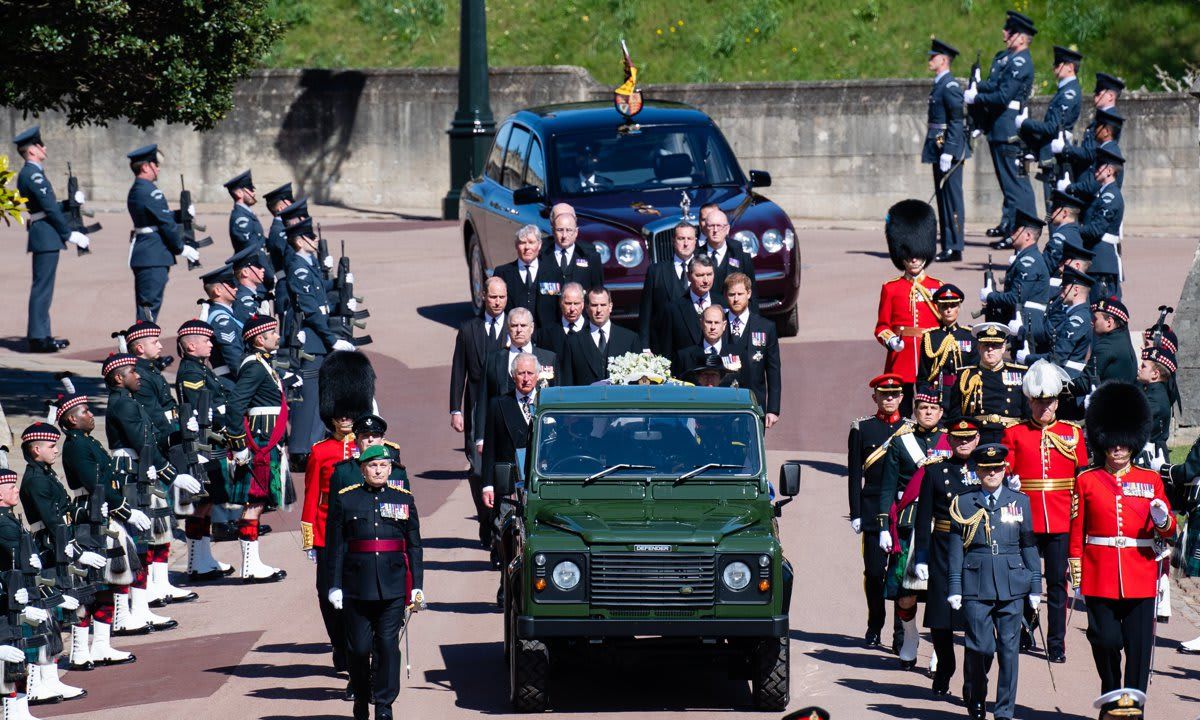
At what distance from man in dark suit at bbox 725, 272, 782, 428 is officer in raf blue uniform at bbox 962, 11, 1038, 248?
10.4m

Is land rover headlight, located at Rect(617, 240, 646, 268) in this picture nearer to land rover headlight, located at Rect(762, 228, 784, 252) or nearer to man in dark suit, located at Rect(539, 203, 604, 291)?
land rover headlight, located at Rect(762, 228, 784, 252)

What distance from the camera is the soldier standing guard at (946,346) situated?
49.6 feet

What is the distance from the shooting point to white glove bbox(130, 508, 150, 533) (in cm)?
1330

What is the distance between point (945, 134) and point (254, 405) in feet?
42.0

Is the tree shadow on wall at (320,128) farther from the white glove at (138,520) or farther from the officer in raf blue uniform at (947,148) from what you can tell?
the white glove at (138,520)

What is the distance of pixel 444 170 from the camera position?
32.4 m

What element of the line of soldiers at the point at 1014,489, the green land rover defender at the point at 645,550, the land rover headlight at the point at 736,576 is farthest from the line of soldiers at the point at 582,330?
the land rover headlight at the point at 736,576

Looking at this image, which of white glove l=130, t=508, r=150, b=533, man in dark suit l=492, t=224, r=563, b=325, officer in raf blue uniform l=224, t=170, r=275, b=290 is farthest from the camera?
officer in raf blue uniform l=224, t=170, r=275, b=290

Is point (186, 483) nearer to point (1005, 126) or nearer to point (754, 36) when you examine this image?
point (1005, 126)

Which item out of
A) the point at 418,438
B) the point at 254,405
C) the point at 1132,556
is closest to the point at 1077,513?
the point at 1132,556

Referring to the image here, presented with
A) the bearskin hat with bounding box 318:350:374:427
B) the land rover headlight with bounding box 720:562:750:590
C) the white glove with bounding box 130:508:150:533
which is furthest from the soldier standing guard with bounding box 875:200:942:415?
the white glove with bounding box 130:508:150:533

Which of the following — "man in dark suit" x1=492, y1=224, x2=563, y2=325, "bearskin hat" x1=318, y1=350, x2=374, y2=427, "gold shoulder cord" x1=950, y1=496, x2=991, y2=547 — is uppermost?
"man in dark suit" x1=492, y1=224, x2=563, y2=325

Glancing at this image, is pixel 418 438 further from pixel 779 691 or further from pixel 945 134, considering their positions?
pixel 945 134

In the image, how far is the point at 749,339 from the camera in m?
15.6
